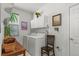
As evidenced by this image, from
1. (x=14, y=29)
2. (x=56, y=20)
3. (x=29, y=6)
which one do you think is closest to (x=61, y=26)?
(x=56, y=20)

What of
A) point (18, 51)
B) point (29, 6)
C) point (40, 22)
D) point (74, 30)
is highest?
point (29, 6)

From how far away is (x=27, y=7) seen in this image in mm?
1732

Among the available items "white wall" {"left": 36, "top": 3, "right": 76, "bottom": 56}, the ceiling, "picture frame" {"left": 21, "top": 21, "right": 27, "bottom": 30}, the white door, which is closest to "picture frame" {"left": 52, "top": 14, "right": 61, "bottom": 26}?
"white wall" {"left": 36, "top": 3, "right": 76, "bottom": 56}

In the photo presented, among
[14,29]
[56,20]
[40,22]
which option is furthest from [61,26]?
[14,29]

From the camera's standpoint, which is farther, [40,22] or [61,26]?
[40,22]

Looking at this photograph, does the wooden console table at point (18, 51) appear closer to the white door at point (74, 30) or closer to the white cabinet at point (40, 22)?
the white cabinet at point (40, 22)

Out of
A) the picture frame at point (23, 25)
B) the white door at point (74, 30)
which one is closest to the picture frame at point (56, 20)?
A: the white door at point (74, 30)

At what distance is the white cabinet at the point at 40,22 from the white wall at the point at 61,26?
0.23 feet

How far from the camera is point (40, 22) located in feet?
5.88

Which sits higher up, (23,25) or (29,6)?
(29,6)

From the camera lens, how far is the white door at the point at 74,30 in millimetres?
1619

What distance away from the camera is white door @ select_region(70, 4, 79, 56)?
5.31ft

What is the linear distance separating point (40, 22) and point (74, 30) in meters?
0.58

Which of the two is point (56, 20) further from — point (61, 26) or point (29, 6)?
point (29, 6)
